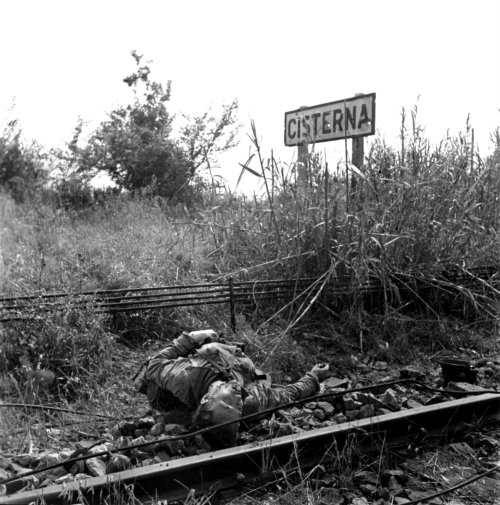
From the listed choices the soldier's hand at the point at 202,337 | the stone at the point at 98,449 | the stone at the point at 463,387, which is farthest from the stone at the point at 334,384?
the stone at the point at 98,449

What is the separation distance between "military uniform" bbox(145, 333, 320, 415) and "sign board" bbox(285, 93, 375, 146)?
331 centimetres

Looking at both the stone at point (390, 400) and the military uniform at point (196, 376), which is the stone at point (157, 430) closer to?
the military uniform at point (196, 376)

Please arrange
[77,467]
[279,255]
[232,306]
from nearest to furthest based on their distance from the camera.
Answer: [77,467], [232,306], [279,255]

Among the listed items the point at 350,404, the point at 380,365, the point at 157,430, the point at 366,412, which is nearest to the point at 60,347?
the point at 157,430

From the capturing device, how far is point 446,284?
5.62 meters

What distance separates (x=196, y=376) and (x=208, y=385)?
3.4 inches

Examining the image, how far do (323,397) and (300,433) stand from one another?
61cm

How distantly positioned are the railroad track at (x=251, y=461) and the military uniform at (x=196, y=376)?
0.46 metres

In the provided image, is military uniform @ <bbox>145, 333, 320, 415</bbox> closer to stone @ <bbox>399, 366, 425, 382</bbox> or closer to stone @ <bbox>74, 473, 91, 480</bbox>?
stone @ <bbox>74, 473, 91, 480</bbox>

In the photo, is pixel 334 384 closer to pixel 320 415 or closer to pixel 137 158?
pixel 320 415

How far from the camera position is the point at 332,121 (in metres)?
6.34

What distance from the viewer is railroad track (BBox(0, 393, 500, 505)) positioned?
226cm

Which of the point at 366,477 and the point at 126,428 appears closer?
the point at 366,477

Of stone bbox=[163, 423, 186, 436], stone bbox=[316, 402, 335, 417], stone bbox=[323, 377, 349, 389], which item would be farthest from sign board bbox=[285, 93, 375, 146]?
stone bbox=[163, 423, 186, 436]
